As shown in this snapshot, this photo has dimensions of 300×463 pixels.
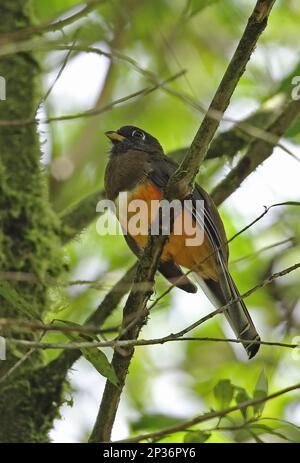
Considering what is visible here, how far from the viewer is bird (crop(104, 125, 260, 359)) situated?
14.4ft

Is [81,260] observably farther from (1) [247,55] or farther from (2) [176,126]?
(1) [247,55]

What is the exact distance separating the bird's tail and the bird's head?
0.90 m

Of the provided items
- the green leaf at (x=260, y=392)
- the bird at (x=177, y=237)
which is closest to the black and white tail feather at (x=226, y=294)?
the bird at (x=177, y=237)

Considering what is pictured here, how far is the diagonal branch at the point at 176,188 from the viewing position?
9.62 ft

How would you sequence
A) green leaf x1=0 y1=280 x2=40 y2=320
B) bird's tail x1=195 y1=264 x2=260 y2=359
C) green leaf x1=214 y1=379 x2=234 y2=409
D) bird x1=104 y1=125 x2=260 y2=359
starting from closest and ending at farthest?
1. green leaf x1=0 y1=280 x2=40 y2=320
2. green leaf x1=214 y1=379 x2=234 y2=409
3. bird's tail x1=195 y1=264 x2=260 y2=359
4. bird x1=104 y1=125 x2=260 y2=359

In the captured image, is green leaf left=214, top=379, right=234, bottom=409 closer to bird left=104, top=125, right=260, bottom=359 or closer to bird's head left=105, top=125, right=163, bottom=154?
bird left=104, top=125, right=260, bottom=359

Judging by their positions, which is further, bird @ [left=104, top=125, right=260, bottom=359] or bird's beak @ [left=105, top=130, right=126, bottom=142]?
bird's beak @ [left=105, top=130, right=126, bottom=142]

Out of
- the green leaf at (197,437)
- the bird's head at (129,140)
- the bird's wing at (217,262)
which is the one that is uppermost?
the bird's head at (129,140)

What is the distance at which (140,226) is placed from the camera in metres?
4.61

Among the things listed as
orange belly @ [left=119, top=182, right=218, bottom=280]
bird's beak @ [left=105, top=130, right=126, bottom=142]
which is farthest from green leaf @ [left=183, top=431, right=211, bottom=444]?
bird's beak @ [left=105, top=130, right=126, bottom=142]

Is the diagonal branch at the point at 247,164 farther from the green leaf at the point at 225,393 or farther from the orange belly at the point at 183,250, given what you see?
the green leaf at the point at 225,393

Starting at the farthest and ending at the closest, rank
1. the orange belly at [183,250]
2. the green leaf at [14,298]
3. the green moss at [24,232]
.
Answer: the orange belly at [183,250] < the green moss at [24,232] < the green leaf at [14,298]

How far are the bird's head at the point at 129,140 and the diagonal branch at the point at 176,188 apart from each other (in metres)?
1.91
